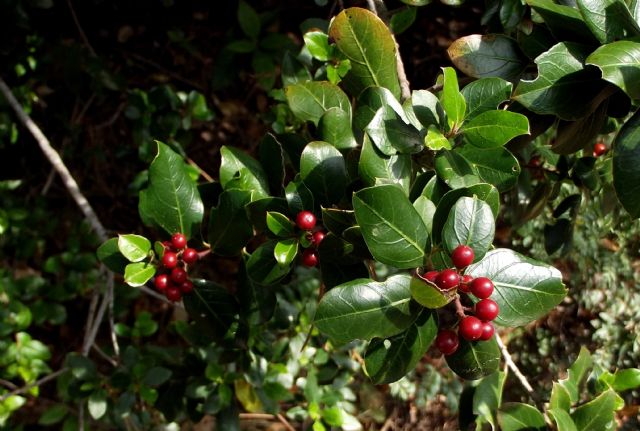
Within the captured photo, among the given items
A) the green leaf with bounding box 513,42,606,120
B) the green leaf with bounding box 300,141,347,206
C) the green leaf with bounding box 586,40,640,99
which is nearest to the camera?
the green leaf with bounding box 586,40,640,99

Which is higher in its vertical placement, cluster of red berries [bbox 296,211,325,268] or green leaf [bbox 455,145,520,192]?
green leaf [bbox 455,145,520,192]

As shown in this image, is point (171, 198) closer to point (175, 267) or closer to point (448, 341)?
point (175, 267)

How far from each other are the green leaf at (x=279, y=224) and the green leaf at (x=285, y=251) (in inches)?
0.6

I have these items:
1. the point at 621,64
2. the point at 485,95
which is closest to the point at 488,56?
the point at 485,95

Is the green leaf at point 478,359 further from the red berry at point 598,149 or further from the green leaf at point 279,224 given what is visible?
the red berry at point 598,149

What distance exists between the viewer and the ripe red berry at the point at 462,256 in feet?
2.60

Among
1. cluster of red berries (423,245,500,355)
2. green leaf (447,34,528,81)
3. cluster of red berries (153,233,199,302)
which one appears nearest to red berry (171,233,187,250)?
cluster of red berries (153,233,199,302)

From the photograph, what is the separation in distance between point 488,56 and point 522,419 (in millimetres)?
702

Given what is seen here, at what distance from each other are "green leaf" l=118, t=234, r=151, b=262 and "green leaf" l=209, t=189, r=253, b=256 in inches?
4.9

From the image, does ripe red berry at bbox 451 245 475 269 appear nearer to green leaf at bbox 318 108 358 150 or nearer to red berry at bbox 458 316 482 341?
red berry at bbox 458 316 482 341

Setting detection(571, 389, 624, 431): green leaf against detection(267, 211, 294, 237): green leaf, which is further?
detection(571, 389, 624, 431): green leaf

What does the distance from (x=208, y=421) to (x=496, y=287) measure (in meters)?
1.98

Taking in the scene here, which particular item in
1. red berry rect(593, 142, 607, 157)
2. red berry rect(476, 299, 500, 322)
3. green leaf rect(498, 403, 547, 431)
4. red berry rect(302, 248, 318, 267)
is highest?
red berry rect(476, 299, 500, 322)

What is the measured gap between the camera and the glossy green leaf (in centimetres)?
91
